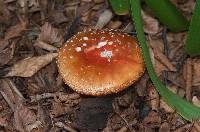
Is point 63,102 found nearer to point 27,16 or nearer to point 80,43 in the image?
point 80,43

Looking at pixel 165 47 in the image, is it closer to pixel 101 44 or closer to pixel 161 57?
pixel 161 57

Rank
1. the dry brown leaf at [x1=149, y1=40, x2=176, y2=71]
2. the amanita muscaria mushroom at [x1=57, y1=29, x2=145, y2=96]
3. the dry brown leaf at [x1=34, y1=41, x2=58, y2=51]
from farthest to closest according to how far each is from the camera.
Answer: the dry brown leaf at [x1=34, y1=41, x2=58, y2=51], the dry brown leaf at [x1=149, y1=40, x2=176, y2=71], the amanita muscaria mushroom at [x1=57, y1=29, x2=145, y2=96]

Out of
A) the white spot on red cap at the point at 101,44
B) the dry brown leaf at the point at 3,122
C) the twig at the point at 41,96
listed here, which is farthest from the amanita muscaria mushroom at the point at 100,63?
the dry brown leaf at the point at 3,122

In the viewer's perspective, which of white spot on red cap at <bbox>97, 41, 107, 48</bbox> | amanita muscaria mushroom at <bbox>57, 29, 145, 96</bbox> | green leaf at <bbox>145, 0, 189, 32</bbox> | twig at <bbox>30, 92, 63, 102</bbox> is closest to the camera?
amanita muscaria mushroom at <bbox>57, 29, 145, 96</bbox>

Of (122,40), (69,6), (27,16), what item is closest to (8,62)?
(27,16)

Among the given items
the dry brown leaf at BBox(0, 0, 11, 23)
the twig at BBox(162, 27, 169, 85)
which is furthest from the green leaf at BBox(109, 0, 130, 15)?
the dry brown leaf at BBox(0, 0, 11, 23)

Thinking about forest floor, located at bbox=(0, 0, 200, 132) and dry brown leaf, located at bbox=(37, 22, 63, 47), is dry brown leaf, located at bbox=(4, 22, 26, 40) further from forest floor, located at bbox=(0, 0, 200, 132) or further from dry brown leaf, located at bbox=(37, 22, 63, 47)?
dry brown leaf, located at bbox=(37, 22, 63, 47)

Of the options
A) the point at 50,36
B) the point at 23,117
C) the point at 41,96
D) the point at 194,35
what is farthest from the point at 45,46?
the point at 194,35
